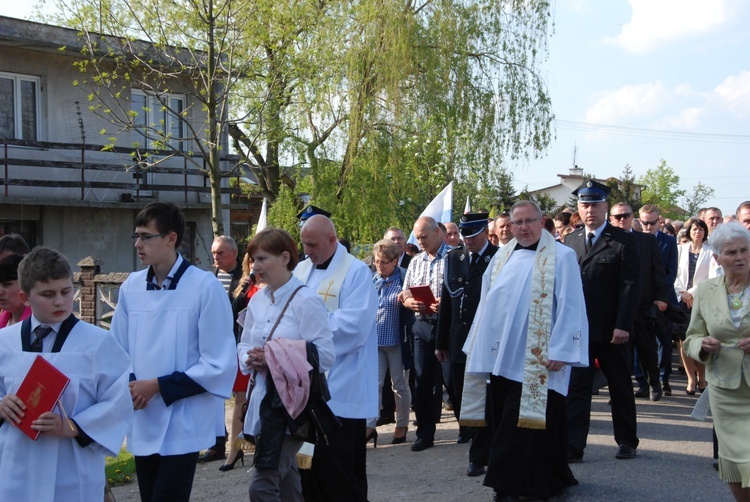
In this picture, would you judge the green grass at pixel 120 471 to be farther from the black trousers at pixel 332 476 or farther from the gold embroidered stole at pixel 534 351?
the gold embroidered stole at pixel 534 351

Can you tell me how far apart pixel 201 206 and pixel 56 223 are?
3.53 m

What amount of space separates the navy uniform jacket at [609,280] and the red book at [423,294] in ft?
5.12

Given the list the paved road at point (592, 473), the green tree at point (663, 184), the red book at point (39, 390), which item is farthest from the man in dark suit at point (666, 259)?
the green tree at point (663, 184)

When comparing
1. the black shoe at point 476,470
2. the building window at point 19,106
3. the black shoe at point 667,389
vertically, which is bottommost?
the black shoe at point 667,389

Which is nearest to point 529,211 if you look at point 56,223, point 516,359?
point 516,359

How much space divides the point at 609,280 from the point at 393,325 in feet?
7.85

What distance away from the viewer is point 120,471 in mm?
8234

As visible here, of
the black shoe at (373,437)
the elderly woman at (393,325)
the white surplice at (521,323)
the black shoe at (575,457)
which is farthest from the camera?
the elderly woman at (393,325)

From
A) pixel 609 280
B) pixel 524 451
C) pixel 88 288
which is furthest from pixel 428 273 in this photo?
pixel 88 288

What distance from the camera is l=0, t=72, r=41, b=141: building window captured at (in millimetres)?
19141

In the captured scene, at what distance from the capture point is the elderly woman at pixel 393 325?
9148 mm

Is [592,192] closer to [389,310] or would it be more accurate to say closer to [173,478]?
[389,310]

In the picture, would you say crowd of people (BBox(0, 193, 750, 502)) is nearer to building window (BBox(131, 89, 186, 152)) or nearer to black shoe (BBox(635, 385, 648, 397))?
black shoe (BBox(635, 385, 648, 397))

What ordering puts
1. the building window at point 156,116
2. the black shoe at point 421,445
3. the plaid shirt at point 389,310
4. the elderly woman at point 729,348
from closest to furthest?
1. the elderly woman at point 729,348
2. the black shoe at point 421,445
3. the plaid shirt at point 389,310
4. the building window at point 156,116
